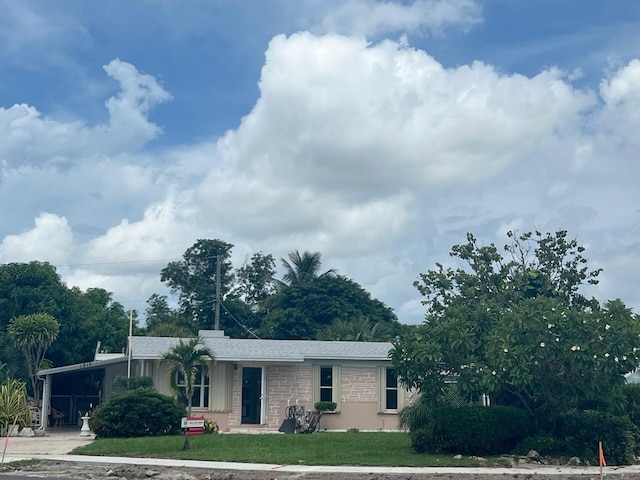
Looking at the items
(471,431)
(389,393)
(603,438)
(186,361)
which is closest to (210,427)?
Answer: (186,361)

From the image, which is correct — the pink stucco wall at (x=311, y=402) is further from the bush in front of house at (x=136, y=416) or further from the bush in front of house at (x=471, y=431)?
the bush in front of house at (x=471, y=431)

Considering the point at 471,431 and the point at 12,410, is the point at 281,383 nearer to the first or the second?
the point at 12,410

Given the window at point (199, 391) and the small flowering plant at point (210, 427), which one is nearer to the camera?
the small flowering plant at point (210, 427)

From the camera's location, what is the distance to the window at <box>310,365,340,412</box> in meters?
31.1

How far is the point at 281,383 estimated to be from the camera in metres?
31.1

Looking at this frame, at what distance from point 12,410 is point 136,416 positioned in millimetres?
6263

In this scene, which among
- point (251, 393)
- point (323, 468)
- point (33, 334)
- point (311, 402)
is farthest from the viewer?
point (33, 334)

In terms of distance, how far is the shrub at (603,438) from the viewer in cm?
2119

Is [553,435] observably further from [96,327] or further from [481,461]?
[96,327]

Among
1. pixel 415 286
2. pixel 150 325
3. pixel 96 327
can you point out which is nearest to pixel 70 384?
pixel 96 327

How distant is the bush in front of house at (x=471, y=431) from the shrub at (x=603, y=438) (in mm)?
1441

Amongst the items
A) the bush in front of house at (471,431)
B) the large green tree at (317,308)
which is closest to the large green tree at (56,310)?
the large green tree at (317,308)

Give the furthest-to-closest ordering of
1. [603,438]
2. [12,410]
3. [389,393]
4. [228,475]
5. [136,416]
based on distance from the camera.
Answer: [389,393], [12,410], [136,416], [603,438], [228,475]

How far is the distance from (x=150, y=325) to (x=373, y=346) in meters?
34.8
